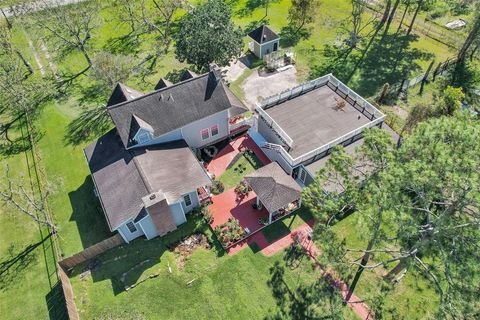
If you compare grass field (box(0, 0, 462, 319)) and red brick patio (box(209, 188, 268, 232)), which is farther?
red brick patio (box(209, 188, 268, 232))

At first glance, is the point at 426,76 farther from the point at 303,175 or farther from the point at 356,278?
the point at 356,278

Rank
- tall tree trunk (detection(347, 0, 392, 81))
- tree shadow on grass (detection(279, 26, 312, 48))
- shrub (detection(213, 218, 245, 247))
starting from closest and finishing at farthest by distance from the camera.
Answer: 1. shrub (detection(213, 218, 245, 247))
2. tall tree trunk (detection(347, 0, 392, 81))
3. tree shadow on grass (detection(279, 26, 312, 48))

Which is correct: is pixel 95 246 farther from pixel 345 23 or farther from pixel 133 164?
pixel 345 23

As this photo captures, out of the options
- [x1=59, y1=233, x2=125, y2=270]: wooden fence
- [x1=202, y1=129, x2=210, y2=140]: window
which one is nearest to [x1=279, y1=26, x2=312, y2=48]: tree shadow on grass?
[x1=202, y1=129, x2=210, y2=140]: window

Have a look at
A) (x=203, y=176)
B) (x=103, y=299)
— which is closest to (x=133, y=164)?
(x=203, y=176)

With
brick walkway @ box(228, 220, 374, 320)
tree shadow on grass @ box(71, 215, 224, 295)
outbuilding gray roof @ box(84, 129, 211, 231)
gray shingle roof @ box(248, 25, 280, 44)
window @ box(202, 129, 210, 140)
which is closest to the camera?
brick walkway @ box(228, 220, 374, 320)

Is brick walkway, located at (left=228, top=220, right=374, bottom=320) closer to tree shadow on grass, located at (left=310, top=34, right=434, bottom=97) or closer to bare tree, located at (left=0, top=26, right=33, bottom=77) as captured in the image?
tree shadow on grass, located at (left=310, top=34, right=434, bottom=97)

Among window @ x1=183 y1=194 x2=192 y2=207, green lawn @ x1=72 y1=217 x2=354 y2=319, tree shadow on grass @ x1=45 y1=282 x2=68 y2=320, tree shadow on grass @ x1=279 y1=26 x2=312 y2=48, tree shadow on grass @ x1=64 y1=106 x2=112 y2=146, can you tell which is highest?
tree shadow on grass @ x1=279 y1=26 x2=312 y2=48

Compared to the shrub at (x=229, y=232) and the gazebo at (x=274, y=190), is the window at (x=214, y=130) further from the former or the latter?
the shrub at (x=229, y=232)
